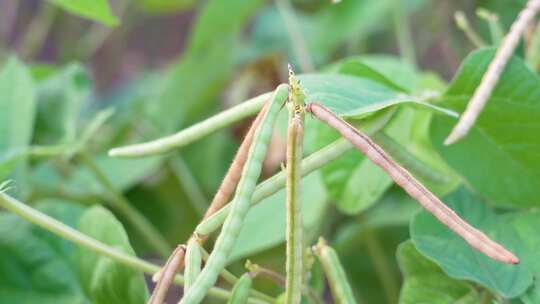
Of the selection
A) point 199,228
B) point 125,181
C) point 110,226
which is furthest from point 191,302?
point 125,181

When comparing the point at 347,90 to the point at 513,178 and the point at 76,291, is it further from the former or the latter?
the point at 76,291

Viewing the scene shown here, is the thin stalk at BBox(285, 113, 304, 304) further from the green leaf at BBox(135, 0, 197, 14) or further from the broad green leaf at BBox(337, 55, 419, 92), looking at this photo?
the green leaf at BBox(135, 0, 197, 14)

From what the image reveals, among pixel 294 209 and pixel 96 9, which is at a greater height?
pixel 96 9

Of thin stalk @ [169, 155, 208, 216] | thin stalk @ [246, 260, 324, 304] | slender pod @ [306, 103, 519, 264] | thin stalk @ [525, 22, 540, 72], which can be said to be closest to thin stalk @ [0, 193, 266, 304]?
thin stalk @ [246, 260, 324, 304]

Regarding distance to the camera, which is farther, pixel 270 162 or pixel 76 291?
pixel 270 162

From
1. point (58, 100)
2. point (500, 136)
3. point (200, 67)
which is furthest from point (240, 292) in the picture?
point (200, 67)

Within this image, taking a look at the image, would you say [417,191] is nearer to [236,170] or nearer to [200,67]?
[236,170]
